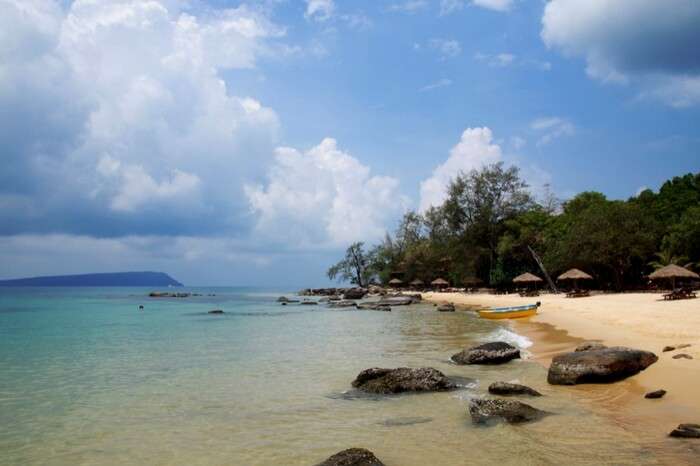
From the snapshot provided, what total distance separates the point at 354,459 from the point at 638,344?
11742 millimetres

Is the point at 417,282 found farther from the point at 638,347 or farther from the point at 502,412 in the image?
the point at 502,412

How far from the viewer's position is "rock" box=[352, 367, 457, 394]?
11359 millimetres

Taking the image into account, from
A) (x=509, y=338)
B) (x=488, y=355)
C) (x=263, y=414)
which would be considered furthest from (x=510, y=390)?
(x=509, y=338)

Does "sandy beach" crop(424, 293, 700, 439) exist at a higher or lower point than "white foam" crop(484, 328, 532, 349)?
higher

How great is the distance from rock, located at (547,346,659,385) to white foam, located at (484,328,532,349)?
21.0ft

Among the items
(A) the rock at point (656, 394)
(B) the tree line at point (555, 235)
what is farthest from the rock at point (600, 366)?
(B) the tree line at point (555, 235)

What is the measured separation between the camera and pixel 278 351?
19.2 m

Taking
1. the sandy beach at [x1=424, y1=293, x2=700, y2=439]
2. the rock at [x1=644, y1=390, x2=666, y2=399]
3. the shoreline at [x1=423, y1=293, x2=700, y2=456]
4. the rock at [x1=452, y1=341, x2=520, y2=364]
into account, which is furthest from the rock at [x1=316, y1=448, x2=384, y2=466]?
the rock at [x1=452, y1=341, x2=520, y2=364]

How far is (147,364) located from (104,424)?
7456 millimetres

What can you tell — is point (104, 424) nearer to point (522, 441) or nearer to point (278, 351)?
point (522, 441)

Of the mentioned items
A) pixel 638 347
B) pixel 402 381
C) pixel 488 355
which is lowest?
pixel 402 381

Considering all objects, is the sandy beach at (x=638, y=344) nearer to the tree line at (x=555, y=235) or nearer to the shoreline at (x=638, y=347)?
the shoreline at (x=638, y=347)

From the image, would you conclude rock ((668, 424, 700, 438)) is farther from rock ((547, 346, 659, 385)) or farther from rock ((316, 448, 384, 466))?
rock ((316, 448, 384, 466))

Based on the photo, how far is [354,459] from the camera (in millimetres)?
6555
